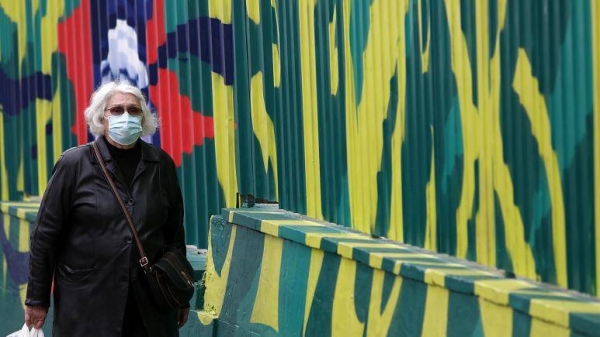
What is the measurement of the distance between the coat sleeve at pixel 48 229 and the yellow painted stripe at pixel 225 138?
1.79 metres

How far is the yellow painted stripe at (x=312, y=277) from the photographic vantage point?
20.0 feet

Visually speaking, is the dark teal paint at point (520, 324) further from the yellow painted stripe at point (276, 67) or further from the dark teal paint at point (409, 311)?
the yellow painted stripe at point (276, 67)

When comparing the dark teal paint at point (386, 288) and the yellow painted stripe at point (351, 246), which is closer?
the dark teal paint at point (386, 288)

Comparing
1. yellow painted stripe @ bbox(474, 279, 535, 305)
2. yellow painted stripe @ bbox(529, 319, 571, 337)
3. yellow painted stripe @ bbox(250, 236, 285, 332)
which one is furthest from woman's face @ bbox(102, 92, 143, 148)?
yellow painted stripe @ bbox(529, 319, 571, 337)

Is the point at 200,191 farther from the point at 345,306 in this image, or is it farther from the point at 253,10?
the point at 345,306

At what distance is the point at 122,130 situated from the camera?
19.4 feet

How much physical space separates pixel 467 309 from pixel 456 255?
1.64 feet

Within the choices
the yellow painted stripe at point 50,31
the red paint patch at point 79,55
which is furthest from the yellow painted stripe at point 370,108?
the yellow painted stripe at point 50,31

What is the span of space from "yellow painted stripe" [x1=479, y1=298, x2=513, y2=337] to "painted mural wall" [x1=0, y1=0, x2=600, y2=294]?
194mm

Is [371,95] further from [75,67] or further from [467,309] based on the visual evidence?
[75,67]

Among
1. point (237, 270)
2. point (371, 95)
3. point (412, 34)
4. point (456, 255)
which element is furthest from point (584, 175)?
point (237, 270)

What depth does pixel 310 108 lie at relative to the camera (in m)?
6.61

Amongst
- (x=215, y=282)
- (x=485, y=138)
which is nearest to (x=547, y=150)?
(x=485, y=138)

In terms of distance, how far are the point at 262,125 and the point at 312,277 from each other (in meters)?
1.31
